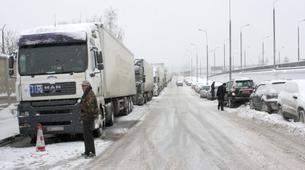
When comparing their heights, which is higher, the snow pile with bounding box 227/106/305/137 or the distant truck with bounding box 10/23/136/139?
the distant truck with bounding box 10/23/136/139

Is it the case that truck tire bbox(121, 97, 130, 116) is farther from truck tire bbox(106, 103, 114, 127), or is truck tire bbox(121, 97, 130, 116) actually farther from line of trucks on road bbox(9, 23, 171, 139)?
line of trucks on road bbox(9, 23, 171, 139)

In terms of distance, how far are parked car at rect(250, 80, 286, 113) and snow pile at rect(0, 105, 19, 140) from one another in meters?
11.9

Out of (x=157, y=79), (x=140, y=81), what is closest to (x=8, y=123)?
(x=140, y=81)

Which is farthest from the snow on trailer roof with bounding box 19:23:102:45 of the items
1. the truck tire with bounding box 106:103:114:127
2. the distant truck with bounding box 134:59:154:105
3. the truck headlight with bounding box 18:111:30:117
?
the distant truck with bounding box 134:59:154:105

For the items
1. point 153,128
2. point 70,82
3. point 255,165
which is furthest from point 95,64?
point 255,165

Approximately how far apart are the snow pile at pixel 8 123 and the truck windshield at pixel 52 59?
2999 mm

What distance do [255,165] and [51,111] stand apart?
273 inches

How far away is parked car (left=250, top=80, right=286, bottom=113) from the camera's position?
22.0 meters

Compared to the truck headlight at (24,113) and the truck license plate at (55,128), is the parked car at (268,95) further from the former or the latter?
the truck headlight at (24,113)

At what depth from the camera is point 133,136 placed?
15383 mm

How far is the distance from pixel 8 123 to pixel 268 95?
1248cm

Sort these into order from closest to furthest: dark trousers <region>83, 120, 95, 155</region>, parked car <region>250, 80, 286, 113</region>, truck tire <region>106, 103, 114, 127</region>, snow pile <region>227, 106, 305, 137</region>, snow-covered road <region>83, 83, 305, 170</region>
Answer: snow-covered road <region>83, 83, 305, 170</region>
dark trousers <region>83, 120, 95, 155</region>
snow pile <region>227, 106, 305, 137</region>
truck tire <region>106, 103, 114, 127</region>
parked car <region>250, 80, 286, 113</region>

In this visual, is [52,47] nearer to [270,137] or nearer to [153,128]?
[153,128]

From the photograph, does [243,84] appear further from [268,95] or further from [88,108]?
[88,108]
